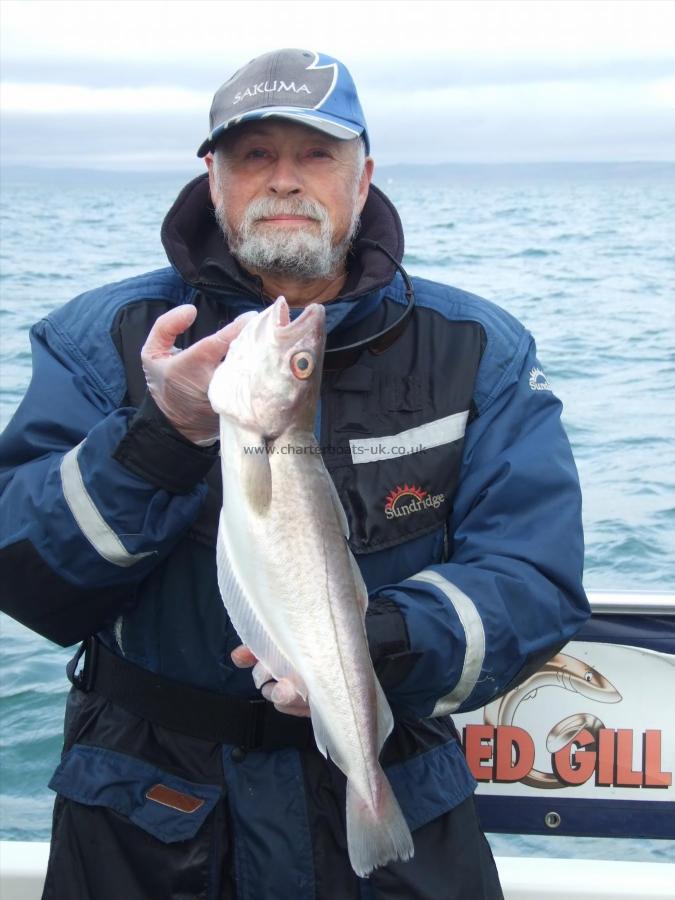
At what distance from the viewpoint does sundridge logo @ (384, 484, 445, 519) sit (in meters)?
2.95

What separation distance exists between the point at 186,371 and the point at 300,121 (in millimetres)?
991

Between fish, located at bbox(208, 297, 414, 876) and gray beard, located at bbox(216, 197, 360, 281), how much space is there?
0.76 metres

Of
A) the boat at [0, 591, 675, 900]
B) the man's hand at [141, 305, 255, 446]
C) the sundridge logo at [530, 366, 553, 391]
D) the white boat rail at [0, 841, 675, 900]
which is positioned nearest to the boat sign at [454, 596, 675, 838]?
the boat at [0, 591, 675, 900]

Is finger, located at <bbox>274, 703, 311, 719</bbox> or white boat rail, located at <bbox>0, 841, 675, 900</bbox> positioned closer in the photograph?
finger, located at <bbox>274, 703, 311, 719</bbox>

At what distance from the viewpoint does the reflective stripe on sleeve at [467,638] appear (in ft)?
8.83

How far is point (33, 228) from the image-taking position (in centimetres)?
3728

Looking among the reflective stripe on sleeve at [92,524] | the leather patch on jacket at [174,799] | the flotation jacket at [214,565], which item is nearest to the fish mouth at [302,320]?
the flotation jacket at [214,565]

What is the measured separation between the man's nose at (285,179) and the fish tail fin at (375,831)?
63.6 inches

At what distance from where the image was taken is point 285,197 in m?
3.14

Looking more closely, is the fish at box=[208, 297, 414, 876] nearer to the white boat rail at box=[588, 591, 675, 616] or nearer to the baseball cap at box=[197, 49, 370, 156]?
the baseball cap at box=[197, 49, 370, 156]

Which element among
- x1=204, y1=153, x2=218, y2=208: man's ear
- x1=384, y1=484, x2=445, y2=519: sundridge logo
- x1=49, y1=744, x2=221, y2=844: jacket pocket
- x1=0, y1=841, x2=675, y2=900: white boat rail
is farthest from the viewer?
x1=0, y1=841, x2=675, y2=900: white boat rail

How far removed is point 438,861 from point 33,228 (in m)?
37.0

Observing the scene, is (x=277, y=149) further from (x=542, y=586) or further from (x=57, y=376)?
(x=542, y=586)

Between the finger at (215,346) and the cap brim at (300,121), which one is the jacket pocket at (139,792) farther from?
the cap brim at (300,121)
